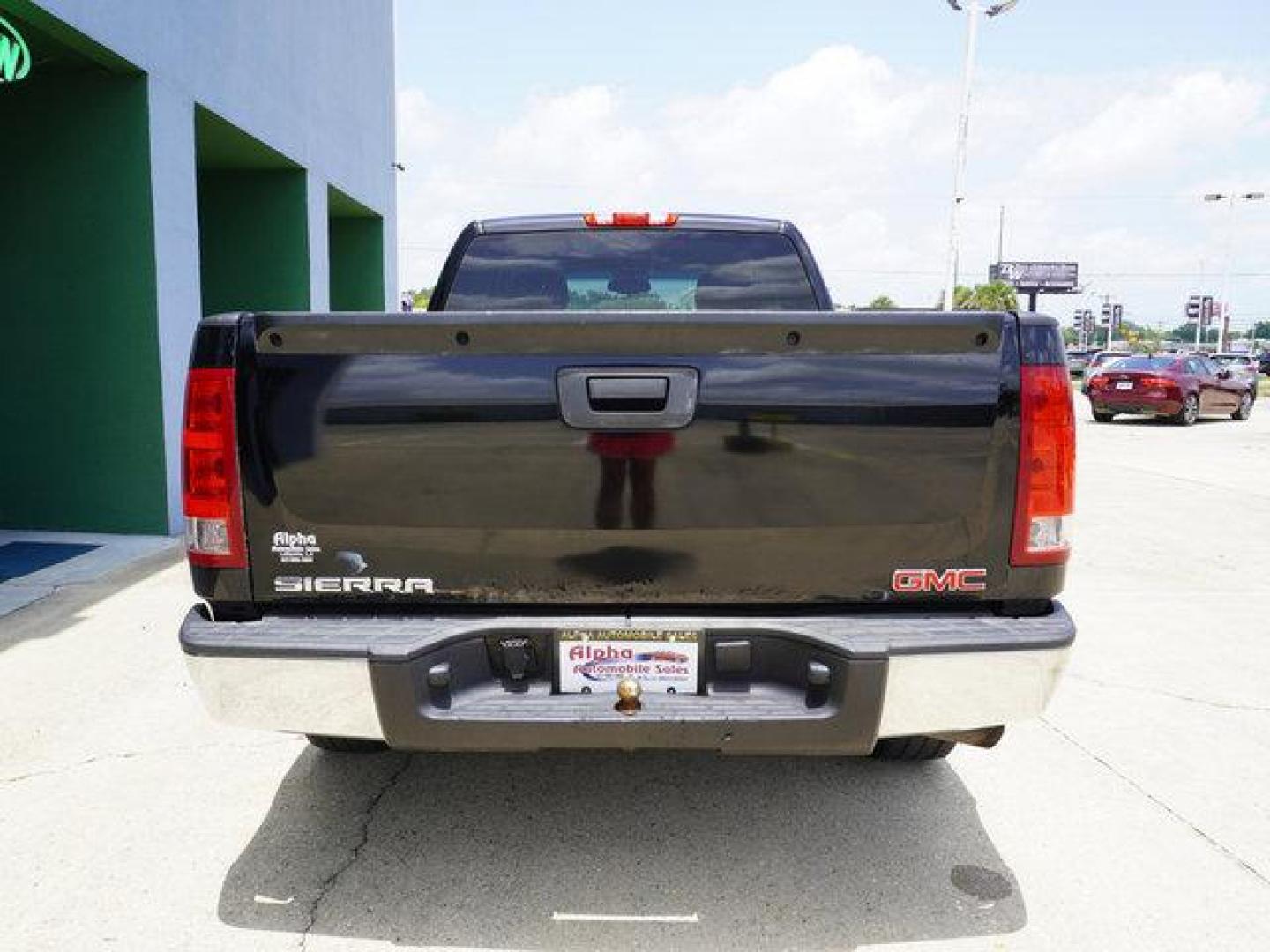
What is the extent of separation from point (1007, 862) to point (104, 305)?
7263 mm

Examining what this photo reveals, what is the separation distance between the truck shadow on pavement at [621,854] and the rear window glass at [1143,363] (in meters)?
19.4

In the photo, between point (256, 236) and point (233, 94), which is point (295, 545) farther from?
point (256, 236)

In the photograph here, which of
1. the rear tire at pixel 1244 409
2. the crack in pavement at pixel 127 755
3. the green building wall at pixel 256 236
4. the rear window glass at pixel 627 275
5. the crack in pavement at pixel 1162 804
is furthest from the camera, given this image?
the rear tire at pixel 1244 409

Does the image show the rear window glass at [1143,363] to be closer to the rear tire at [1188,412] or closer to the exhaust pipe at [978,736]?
the rear tire at [1188,412]

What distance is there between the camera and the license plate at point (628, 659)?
2338 mm

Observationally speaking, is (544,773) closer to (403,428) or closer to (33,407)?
(403,428)

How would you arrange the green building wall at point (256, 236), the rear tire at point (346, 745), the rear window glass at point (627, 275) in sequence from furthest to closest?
the green building wall at point (256, 236) → the rear window glass at point (627, 275) → the rear tire at point (346, 745)

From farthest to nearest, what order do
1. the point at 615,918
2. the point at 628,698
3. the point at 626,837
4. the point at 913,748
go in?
the point at 913,748 → the point at 626,837 → the point at 615,918 → the point at 628,698

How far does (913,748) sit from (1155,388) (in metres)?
19.4

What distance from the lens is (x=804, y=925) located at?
251 cm

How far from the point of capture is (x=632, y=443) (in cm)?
232

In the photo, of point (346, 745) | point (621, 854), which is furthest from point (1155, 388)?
point (346, 745)

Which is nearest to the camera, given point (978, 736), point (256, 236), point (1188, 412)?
point (978, 736)

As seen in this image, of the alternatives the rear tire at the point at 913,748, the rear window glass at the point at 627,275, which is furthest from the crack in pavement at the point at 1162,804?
the rear window glass at the point at 627,275
